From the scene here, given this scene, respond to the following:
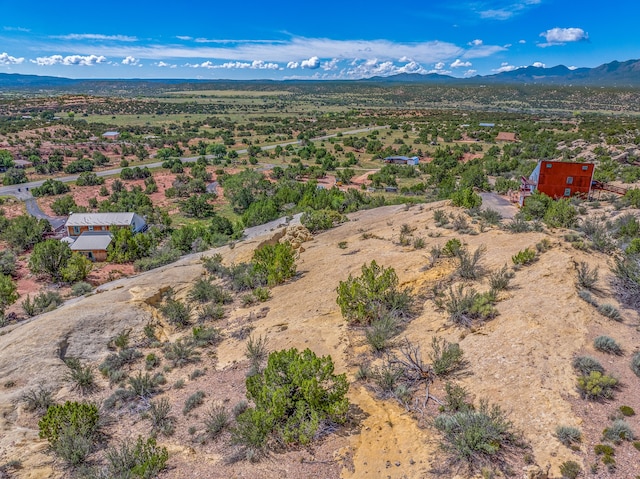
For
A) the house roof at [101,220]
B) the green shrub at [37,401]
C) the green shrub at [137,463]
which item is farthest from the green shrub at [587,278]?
the house roof at [101,220]

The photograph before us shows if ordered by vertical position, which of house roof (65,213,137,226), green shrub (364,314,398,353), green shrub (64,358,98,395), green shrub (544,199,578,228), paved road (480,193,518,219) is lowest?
house roof (65,213,137,226)

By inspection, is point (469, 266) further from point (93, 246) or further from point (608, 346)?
point (93, 246)

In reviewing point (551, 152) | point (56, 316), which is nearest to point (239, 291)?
point (56, 316)

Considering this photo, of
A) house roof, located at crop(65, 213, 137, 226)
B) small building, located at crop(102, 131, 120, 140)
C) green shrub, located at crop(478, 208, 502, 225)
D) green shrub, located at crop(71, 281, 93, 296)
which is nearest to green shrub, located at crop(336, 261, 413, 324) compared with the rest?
green shrub, located at crop(478, 208, 502, 225)

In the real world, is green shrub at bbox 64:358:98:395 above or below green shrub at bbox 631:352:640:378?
below

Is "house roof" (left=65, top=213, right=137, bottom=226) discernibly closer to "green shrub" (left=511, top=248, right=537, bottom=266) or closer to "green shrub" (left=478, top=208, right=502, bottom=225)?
"green shrub" (left=478, top=208, right=502, bottom=225)
